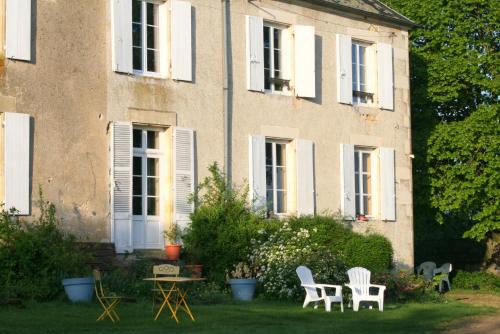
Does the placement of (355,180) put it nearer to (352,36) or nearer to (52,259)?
(352,36)

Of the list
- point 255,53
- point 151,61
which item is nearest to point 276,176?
point 255,53

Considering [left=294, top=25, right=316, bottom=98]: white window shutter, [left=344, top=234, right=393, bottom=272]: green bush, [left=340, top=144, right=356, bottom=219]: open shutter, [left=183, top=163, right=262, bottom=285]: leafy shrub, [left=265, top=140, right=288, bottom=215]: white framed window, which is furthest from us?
[left=340, top=144, right=356, bottom=219]: open shutter

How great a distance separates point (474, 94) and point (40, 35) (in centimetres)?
1170

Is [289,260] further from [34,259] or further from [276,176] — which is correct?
[34,259]

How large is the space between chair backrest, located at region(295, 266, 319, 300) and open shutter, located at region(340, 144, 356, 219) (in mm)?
4453

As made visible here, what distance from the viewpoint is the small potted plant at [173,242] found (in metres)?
15.8

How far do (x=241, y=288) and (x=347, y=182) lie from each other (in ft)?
15.3

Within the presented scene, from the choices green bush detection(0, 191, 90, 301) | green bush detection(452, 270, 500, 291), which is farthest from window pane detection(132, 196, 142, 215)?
green bush detection(452, 270, 500, 291)

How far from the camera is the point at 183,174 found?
53.2ft

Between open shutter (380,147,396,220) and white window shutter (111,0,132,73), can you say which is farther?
open shutter (380,147,396,220)

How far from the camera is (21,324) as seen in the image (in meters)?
11.0

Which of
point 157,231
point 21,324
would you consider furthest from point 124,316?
point 157,231

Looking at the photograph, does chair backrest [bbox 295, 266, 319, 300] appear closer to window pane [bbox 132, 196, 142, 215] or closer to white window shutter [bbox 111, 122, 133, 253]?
white window shutter [bbox 111, 122, 133, 253]

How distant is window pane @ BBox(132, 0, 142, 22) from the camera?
1608 centimetres
